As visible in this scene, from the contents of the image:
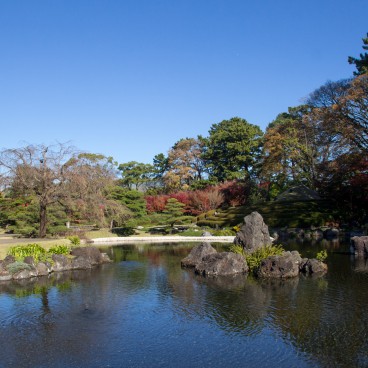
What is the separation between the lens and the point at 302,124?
44281mm

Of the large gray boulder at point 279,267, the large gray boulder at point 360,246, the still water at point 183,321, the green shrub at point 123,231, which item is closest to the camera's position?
the still water at point 183,321

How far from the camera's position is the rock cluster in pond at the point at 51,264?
1774 centimetres

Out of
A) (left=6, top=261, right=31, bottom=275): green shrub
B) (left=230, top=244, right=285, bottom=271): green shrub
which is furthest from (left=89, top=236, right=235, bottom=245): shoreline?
(left=6, top=261, right=31, bottom=275): green shrub

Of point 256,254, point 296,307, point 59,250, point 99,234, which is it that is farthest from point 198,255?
point 99,234

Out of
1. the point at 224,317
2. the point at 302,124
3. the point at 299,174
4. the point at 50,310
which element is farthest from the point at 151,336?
the point at 299,174

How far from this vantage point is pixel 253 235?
20625 millimetres

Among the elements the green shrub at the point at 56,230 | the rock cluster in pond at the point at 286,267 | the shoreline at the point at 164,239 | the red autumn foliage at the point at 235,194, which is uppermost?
the red autumn foliage at the point at 235,194

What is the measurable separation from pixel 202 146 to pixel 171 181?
8340 mm

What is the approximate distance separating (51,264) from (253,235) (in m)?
10.0

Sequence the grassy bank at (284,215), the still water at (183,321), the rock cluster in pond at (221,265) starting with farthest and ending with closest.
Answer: the grassy bank at (284,215) < the rock cluster in pond at (221,265) < the still water at (183,321)

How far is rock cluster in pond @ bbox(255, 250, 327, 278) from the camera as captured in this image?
57.0 feet

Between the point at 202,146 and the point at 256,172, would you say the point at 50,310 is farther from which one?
the point at 202,146

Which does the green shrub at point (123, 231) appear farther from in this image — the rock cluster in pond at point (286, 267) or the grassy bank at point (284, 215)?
the rock cluster in pond at point (286, 267)

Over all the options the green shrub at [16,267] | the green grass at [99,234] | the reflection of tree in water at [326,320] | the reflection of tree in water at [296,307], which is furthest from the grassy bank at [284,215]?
the green shrub at [16,267]
